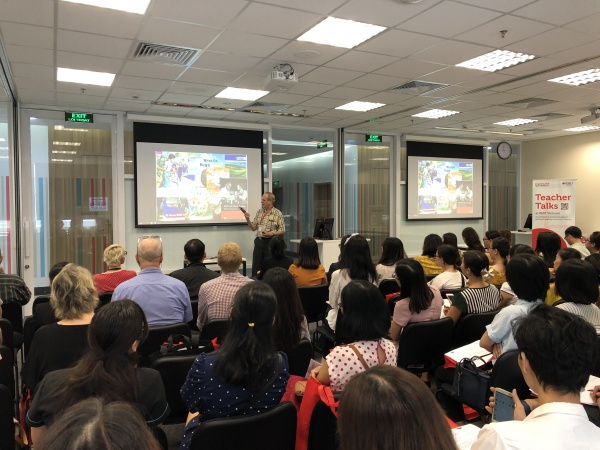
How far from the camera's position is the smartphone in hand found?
5.69ft

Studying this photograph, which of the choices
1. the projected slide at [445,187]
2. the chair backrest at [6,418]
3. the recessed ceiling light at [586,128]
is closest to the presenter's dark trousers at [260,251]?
the projected slide at [445,187]

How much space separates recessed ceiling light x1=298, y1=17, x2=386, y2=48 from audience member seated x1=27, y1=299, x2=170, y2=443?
3091 mm

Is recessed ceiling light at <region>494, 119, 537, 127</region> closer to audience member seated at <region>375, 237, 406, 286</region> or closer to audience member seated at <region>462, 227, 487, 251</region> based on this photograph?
audience member seated at <region>462, 227, 487, 251</region>

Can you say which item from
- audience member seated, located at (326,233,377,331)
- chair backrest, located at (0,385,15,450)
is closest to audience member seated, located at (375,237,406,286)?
audience member seated, located at (326,233,377,331)

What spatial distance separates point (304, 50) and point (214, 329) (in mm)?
2942

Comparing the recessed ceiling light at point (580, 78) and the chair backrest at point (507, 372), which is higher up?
the recessed ceiling light at point (580, 78)

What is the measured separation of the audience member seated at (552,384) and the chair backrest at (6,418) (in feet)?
5.72

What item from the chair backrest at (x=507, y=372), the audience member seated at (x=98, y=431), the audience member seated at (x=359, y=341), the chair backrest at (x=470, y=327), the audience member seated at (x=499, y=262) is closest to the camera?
the audience member seated at (x=98, y=431)

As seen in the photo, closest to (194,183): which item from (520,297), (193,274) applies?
(193,274)

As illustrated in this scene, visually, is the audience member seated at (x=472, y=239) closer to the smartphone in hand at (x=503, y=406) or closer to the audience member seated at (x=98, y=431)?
the smartphone in hand at (x=503, y=406)

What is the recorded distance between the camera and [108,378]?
63.3 inches

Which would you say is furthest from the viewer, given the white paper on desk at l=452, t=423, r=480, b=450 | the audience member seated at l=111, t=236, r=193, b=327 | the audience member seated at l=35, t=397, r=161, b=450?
the audience member seated at l=111, t=236, r=193, b=327

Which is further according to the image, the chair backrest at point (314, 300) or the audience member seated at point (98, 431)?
the chair backrest at point (314, 300)

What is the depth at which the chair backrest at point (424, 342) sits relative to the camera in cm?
307
